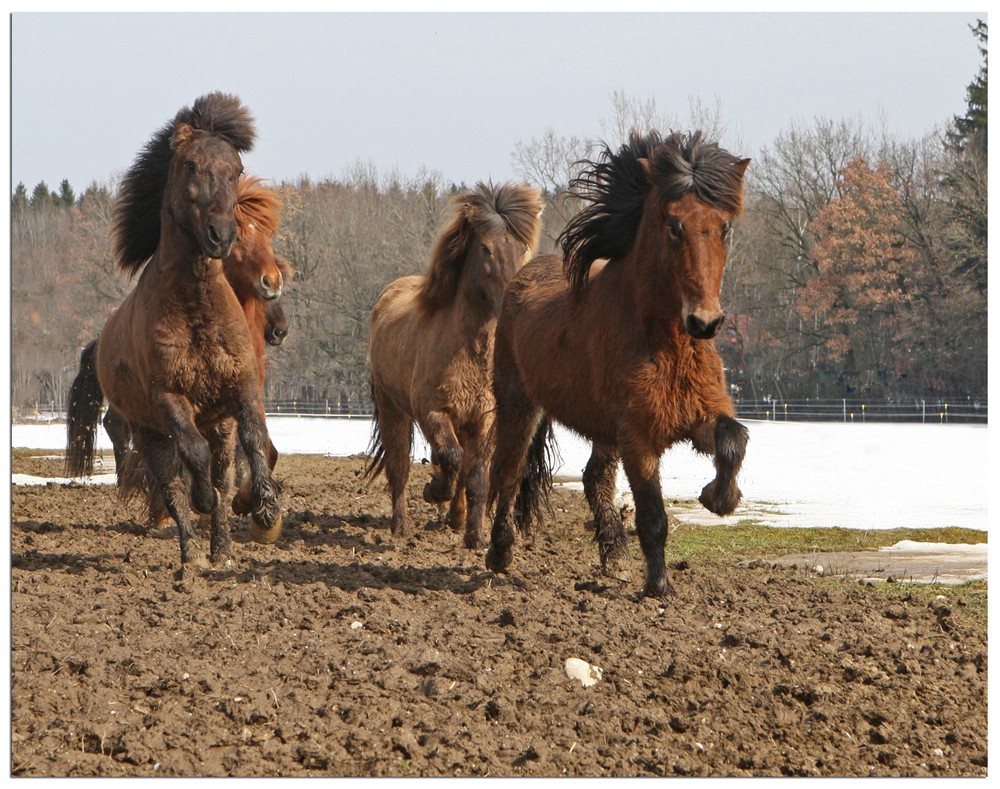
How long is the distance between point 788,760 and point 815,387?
1553 inches

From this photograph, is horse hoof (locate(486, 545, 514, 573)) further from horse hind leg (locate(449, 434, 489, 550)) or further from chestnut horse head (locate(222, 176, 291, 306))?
chestnut horse head (locate(222, 176, 291, 306))

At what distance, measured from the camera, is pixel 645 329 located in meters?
6.53

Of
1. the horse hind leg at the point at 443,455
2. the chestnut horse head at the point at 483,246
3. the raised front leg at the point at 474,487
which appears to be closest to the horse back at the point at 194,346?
the horse hind leg at the point at 443,455

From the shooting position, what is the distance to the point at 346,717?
462 cm

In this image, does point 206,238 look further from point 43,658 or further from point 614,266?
point 43,658

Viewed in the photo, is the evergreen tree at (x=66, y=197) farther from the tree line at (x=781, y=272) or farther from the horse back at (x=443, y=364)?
the horse back at (x=443, y=364)

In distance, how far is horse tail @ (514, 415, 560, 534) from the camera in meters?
8.52

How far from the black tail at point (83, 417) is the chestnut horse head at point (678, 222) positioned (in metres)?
7.72

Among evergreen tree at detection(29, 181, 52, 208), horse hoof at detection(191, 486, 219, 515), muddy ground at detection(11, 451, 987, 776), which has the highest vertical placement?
evergreen tree at detection(29, 181, 52, 208)

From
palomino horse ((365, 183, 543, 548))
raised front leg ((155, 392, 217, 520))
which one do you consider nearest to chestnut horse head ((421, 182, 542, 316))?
palomino horse ((365, 183, 543, 548))

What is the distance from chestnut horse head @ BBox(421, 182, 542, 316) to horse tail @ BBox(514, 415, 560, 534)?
1450mm

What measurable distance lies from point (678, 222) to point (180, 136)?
355 cm

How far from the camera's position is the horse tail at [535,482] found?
28.0 ft

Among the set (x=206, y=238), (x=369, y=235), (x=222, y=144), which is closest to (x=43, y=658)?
(x=206, y=238)
